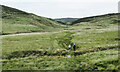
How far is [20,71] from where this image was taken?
18.7 metres

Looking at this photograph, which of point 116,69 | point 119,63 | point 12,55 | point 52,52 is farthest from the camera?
point 52,52

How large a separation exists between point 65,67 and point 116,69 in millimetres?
6736

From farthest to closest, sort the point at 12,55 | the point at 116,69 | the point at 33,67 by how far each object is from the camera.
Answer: the point at 12,55
the point at 33,67
the point at 116,69

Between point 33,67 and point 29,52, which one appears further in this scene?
point 29,52

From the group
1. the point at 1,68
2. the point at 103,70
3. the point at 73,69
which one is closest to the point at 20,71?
the point at 1,68

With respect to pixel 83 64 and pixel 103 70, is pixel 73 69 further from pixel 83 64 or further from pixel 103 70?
pixel 103 70

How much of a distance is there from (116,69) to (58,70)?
7.33 metres

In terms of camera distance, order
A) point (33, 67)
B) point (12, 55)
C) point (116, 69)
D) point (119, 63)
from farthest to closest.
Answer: point (12, 55) < point (33, 67) < point (119, 63) < point (116, 69)

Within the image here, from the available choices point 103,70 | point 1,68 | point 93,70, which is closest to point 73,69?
point 93,70

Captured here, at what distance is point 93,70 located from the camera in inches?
676

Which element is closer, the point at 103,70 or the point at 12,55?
the point at 103,70

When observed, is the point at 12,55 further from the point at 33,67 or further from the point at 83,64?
the point at 83,64

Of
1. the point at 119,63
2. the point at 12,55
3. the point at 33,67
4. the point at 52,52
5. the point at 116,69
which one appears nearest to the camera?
the point at 116,69

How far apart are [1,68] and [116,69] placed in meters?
15.9
